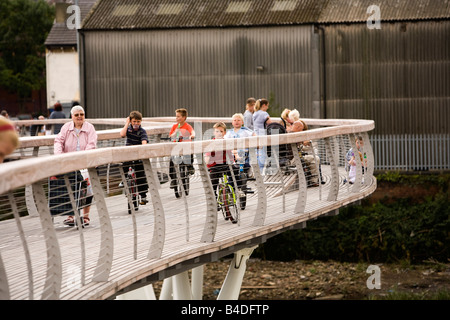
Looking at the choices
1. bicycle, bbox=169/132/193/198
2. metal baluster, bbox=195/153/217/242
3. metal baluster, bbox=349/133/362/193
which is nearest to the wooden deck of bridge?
metal baluster, bbox=195/153/217/242

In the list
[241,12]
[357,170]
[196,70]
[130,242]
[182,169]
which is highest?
[241,12]

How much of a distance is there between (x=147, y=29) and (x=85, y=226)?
2746cm

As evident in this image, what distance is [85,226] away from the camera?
36.8ft

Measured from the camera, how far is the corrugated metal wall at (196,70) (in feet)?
123

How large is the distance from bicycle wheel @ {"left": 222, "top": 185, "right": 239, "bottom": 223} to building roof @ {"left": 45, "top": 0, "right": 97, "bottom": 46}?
49898 millimetres

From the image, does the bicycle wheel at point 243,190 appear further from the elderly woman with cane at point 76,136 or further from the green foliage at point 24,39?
the green foliage at point 24,39

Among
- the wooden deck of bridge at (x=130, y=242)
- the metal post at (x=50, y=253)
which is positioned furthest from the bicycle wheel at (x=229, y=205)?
the metal post at (x=50, y=253)

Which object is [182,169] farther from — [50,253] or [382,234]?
[382,234]

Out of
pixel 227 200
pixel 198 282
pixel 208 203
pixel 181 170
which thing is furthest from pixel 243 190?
pixel 198 282

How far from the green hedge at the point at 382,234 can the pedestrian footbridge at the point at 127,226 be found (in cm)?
1643

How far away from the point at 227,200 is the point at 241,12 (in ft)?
88.5

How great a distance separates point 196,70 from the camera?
3788 cm

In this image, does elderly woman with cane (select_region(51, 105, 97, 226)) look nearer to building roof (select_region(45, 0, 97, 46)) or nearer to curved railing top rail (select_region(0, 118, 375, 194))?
curved railing top rail (select_region(0, 118, 375, 194))
